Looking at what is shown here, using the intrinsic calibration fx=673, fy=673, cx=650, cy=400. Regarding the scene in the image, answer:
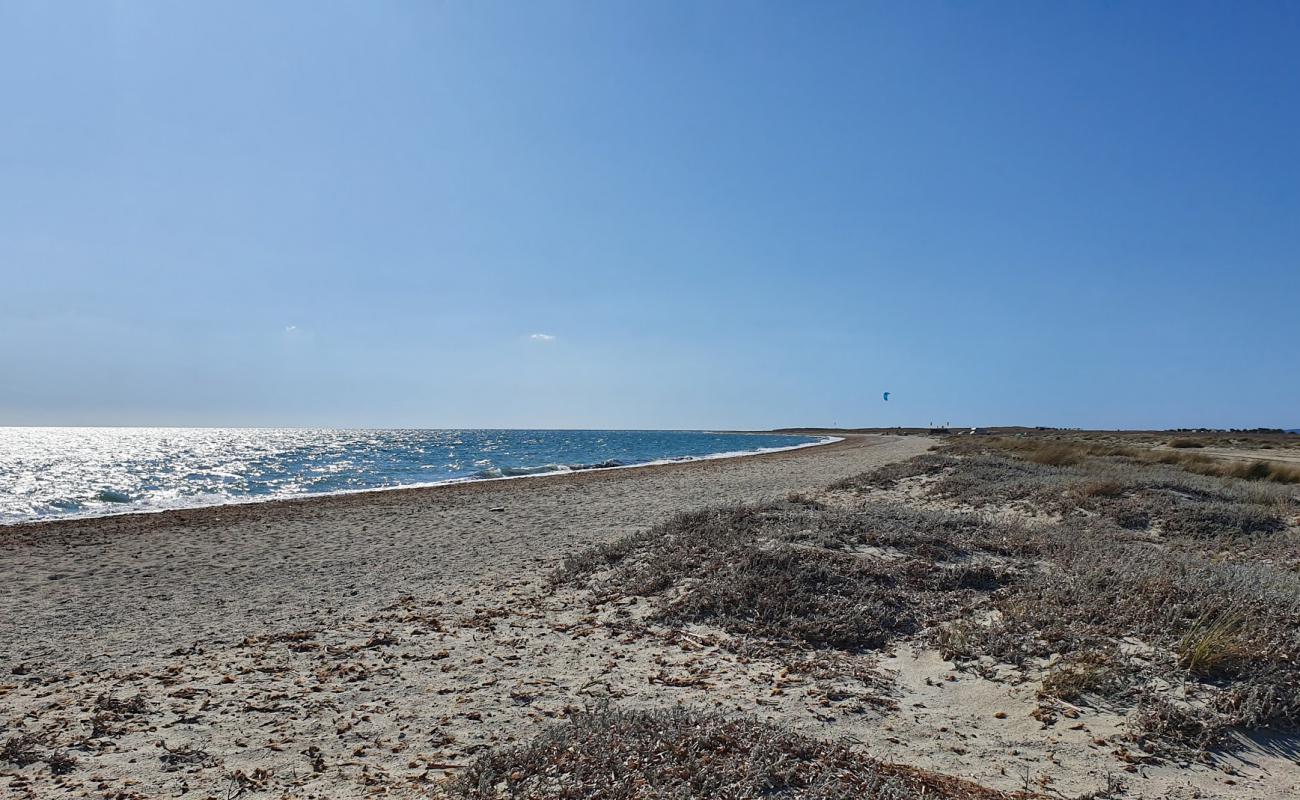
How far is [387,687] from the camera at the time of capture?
20.6ft

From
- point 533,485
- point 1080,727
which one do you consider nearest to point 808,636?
point 1080,727

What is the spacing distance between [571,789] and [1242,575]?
28.1ft

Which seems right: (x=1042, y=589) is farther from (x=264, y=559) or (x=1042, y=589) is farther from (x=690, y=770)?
(x=264, y=559)

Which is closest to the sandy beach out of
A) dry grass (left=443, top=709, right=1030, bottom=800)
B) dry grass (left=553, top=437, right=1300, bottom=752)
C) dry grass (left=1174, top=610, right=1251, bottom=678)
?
dry grass (left=443, top=709, right=1030, bottom=800)

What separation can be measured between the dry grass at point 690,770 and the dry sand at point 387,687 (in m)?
0.52

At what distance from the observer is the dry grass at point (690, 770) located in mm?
3857

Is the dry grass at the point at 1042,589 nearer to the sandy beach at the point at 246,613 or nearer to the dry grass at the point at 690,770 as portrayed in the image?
the sandy beach at the point at 246,613

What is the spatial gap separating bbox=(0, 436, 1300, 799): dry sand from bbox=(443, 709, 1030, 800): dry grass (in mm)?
522

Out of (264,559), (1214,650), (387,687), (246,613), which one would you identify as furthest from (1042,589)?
(264,559)

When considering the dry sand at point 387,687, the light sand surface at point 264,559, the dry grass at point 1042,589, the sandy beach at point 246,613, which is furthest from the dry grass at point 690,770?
the light sand surface at point 264,559

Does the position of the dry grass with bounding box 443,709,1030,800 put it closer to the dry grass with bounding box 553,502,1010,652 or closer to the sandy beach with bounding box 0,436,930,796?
the sandy beach with bounding box 0,436,930,796

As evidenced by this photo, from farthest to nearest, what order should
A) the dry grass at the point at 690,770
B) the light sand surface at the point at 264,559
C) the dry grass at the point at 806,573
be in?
the light sand surface at the point at 264,559, the dry grass at the point at 806,573, the dry grass at the point at 690,770

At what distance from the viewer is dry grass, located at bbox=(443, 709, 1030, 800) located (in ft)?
12.7

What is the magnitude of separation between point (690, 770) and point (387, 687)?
11.6 ft
